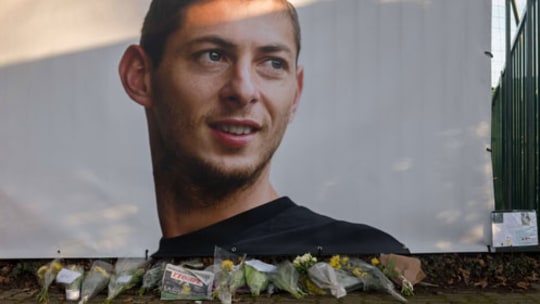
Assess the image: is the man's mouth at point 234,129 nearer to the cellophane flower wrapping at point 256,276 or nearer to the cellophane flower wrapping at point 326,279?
the cellophane flower wrapping at point 256,276

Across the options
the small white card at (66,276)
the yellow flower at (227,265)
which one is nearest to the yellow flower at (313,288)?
the yellow flower at (227,265)

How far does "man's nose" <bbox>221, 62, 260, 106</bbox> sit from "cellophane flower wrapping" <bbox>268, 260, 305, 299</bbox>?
4.56 ft

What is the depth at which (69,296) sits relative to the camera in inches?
180

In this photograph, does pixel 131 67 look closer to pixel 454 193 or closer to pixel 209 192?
pixel 209 192

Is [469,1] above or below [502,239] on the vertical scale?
above

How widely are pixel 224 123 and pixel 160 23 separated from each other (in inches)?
39.5

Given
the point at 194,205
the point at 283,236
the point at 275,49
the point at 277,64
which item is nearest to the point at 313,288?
the point at 283,236

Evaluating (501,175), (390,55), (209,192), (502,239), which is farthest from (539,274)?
(209,192)

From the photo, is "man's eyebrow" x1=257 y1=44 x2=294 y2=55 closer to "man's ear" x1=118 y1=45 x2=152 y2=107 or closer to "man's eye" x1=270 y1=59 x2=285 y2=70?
"man's eye" x1=270 y1=59 x2=285 y2=70

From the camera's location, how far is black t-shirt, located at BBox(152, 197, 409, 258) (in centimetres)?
485

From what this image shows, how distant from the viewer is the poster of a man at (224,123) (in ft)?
15.6

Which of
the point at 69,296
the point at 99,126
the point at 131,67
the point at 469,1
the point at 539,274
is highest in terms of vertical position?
the point at 469,1

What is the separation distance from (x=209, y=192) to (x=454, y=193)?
2.09 metres

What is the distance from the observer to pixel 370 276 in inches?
187
